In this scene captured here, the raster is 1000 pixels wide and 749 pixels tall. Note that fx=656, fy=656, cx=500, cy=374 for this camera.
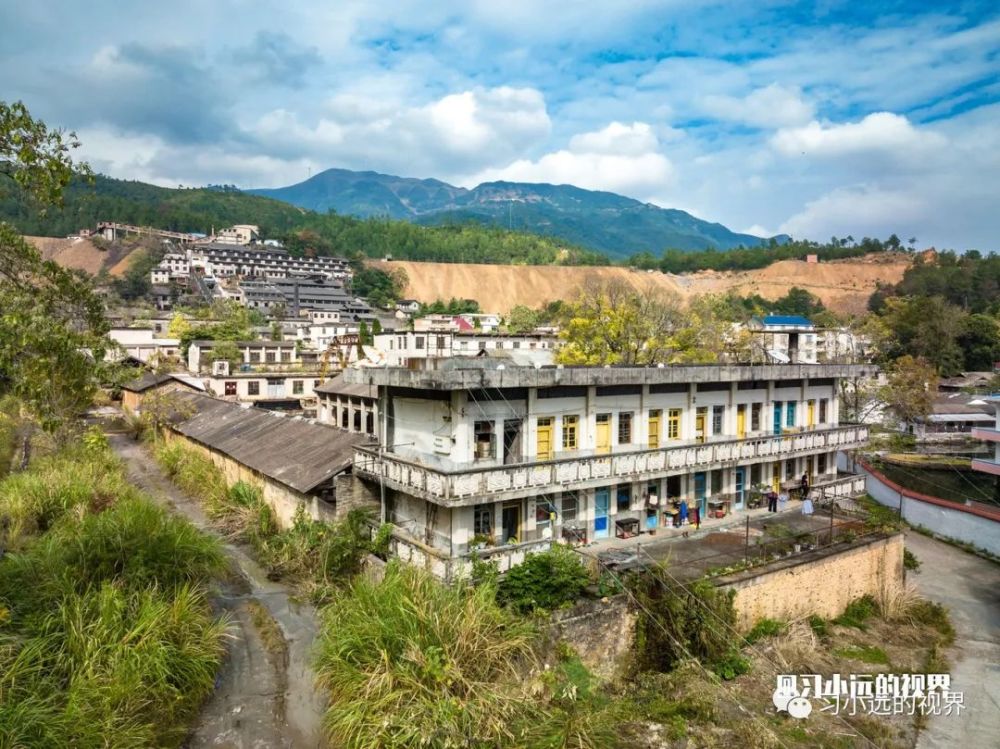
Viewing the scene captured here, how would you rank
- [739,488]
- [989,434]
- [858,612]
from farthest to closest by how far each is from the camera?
[989,434], [739,488], [858,612]

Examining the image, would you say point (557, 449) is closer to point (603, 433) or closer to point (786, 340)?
point (603, 433)

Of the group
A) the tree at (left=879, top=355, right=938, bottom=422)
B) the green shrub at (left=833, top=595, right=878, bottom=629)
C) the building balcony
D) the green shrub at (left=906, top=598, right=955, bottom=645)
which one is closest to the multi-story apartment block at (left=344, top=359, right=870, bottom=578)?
the green shrub at (left=833, top=595, right=878, bottom=629)

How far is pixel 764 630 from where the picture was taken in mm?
19938

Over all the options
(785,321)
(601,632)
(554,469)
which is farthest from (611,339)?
(785,321)

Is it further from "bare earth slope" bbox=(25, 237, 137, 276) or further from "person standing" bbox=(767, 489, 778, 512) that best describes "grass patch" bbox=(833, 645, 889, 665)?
"bare earth slope" bbox=(25, 237, 137, 276)

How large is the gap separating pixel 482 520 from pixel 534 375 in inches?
183

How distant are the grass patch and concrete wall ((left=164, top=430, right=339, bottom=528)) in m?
16.8

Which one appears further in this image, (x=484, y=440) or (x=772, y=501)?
(x=772, y=501)

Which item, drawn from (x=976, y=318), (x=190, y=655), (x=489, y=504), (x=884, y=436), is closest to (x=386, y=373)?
(x=489, y=504)

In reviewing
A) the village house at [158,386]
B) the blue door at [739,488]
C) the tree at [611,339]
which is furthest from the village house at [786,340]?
the village house at [158,386]

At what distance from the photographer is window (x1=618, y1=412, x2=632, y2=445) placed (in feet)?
76.5

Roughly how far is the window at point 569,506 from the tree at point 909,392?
154 ft

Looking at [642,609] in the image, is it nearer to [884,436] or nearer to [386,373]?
[386,373]

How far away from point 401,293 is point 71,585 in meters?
137
